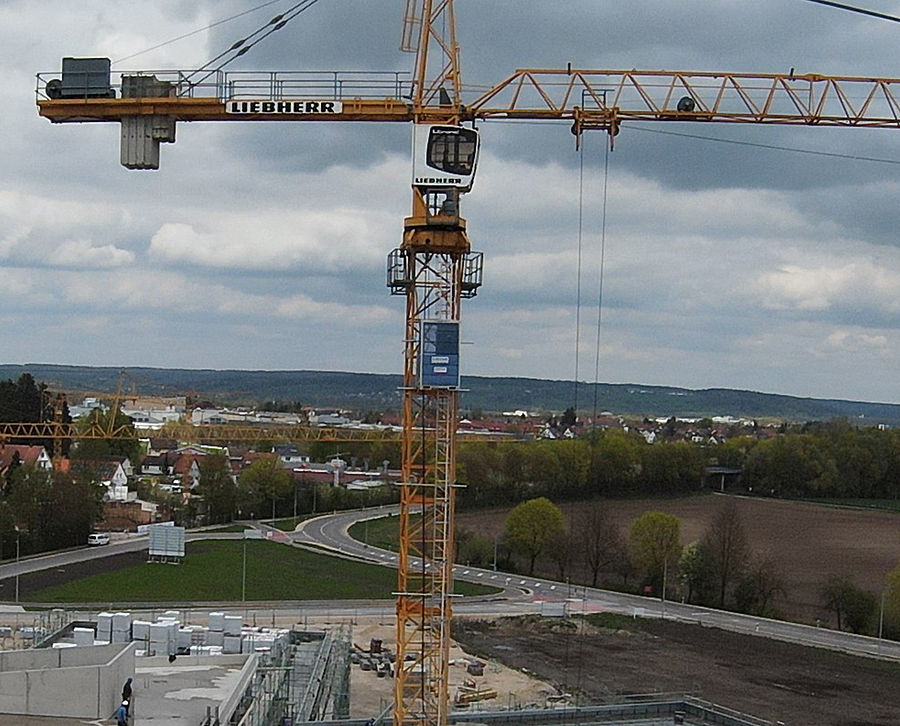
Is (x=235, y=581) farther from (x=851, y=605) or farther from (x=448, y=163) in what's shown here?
(x=448, y=163)

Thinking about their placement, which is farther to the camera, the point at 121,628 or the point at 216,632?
the point at 216,632

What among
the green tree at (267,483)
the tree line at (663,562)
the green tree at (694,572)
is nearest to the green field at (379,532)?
the tree line at (663,562)

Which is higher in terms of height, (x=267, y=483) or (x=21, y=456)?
(x=21, y=456)

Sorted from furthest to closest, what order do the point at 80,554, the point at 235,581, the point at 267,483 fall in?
the point at 267,483
the point at 80,554
the point at 235,581

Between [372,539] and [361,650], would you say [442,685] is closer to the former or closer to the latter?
[361,650]

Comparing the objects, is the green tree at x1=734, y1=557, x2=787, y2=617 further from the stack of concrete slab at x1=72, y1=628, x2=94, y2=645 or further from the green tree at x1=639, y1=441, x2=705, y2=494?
the stack of concrete slab at x1=72, y1=628, x2=94, y2=645

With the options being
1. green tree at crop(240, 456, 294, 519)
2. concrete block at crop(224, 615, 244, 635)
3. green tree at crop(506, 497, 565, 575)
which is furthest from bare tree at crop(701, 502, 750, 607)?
green tree at crop(240, 456, 294, 519)

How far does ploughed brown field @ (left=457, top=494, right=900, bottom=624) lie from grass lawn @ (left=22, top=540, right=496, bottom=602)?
1124 centimetres

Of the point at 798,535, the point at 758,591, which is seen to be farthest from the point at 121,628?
the point at 798,535

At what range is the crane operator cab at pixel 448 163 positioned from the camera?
2409 centimetres

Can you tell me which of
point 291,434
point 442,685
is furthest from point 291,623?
point 291,434

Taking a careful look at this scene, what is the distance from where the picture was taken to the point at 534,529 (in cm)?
6925

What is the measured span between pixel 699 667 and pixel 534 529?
2454 cm

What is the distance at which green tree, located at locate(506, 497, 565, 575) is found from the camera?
69.2 metres
